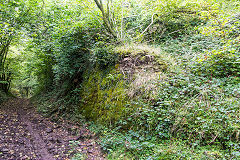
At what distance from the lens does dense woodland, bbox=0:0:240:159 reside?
10.2 ft

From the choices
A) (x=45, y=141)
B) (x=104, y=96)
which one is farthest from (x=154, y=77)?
(x=45, y=141)

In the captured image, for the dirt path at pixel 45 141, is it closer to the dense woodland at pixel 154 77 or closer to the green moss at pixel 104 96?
the dense woodland at pixel 154 77

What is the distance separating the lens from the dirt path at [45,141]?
3777mm

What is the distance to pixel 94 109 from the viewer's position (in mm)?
5891

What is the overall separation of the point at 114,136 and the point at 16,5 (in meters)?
9.53

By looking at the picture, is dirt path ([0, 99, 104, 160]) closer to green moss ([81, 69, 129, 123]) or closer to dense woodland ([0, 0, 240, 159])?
dense woodland ([0, 0, 240, 159])

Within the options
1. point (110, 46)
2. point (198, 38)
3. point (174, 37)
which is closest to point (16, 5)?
point (110, 46)

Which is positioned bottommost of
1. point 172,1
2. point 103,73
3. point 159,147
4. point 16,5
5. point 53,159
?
point 53,159

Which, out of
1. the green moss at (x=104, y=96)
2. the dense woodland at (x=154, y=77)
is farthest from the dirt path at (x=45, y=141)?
the green moss at (x=104, y=96)

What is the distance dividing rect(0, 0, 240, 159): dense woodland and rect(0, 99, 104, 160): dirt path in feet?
1.23

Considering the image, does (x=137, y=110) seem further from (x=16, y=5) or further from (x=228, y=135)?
(x=16, y=5)

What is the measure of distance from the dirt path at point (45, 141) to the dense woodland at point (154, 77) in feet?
1.23

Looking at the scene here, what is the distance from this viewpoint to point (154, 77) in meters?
4.74

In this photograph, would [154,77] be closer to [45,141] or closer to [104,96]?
[104,96]
